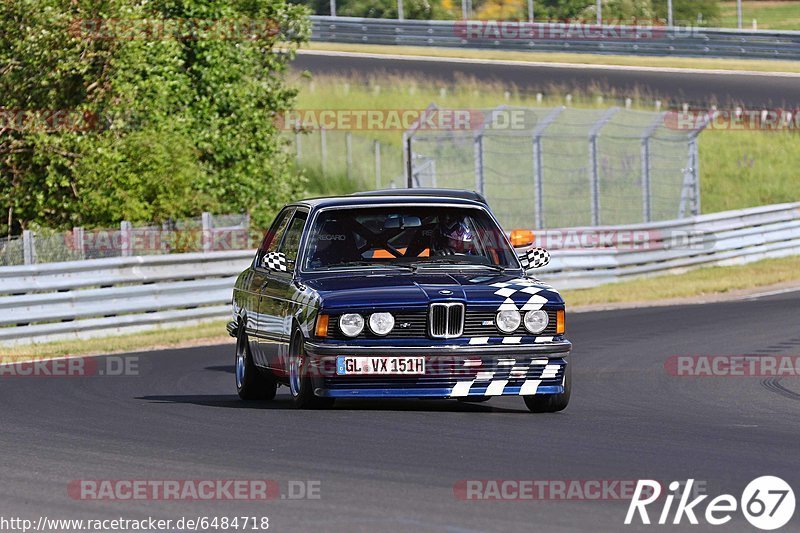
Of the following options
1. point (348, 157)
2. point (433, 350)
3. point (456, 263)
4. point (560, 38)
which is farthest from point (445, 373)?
point (560, 38)

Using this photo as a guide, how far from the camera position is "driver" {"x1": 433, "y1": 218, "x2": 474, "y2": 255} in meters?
11.4

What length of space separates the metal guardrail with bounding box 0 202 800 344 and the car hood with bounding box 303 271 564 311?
32.7 ft

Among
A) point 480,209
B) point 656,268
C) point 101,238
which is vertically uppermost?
point 480,209

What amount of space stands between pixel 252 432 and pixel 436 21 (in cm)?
4538

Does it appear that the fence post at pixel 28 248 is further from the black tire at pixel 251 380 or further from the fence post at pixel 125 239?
the black tire at pixel 251 380

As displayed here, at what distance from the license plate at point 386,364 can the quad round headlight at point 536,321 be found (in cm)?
73

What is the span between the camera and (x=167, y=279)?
72.6 ft

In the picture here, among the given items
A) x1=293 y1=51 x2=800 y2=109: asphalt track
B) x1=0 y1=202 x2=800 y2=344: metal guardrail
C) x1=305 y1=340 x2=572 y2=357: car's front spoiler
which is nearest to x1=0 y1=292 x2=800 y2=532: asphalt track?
x1=305 y1=340 x2=572 y2=357: car's front spoiler

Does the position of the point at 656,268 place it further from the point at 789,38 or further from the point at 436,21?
the point at 436,21

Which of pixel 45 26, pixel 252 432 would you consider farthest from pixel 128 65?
pixel 252 432

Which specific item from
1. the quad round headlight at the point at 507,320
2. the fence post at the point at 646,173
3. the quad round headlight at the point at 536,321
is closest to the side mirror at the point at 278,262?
the quad round headlight at the point at 507,320

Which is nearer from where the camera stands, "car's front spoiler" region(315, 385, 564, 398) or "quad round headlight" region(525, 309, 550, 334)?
"car's front spoiler" region(315, 385, 564, 398)

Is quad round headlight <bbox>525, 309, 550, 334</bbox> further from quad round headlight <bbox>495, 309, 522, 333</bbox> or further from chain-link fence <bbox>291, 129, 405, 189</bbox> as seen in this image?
chain-link fence <bbox>291, 129, 405, 189</bbox>

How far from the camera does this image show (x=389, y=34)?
181 feet
